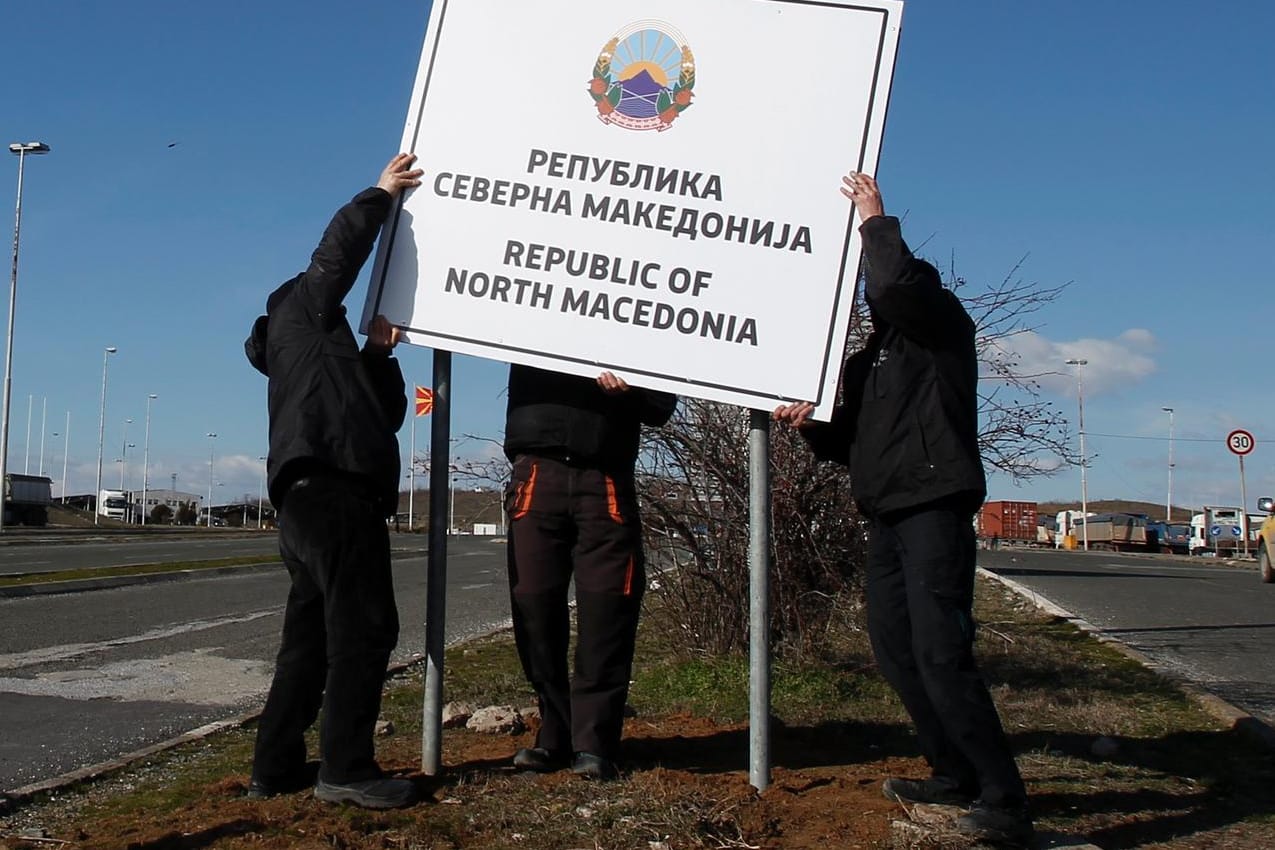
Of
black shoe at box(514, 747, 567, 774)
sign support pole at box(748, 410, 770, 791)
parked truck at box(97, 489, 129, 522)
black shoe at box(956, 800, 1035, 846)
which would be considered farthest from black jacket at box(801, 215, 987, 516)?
parked truck at box(97, 489, 129, 522)

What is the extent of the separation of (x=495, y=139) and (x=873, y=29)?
1.31m

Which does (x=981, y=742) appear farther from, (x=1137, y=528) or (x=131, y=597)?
(x=1137, y=528)

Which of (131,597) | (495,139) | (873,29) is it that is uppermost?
(873,29)

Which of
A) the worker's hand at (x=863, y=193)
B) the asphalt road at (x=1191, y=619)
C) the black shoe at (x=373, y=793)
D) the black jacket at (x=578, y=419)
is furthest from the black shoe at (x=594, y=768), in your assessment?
the asphalt road at (x=1191, y=619)

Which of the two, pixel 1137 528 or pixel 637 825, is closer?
pixel 637 825

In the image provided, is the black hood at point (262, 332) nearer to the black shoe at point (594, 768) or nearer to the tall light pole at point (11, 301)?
the black shoe at point (594, 768)

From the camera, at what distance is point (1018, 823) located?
343cm

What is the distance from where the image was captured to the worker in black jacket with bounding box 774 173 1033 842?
355 cm

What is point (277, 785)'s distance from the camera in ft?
12.7

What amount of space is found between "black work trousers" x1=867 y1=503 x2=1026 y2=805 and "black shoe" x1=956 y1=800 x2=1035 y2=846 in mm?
34

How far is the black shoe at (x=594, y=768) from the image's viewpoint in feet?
13.2

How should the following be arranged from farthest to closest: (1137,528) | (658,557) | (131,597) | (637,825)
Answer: (1137,528)
(131,597)
(658,557)
(637,825)

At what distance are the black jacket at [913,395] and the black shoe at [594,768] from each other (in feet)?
3.88

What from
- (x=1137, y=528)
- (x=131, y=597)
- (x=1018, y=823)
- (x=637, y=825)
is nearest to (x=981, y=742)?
(x=1018, y=823)
